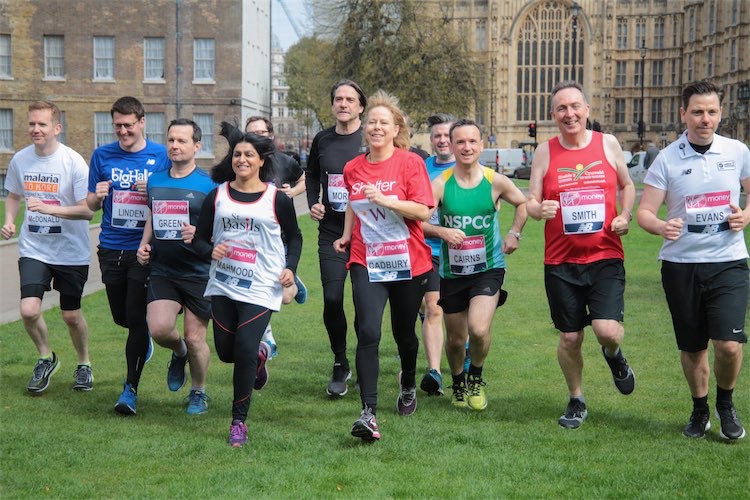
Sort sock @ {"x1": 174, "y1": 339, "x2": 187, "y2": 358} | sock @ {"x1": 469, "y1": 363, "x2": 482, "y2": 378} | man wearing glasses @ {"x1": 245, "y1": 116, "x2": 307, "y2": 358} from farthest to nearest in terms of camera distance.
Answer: man wearing glasses @ {"x1": 245, "y1": 116, "x2": 307, "y2": 358} < sock @ {"x1": 174, "y1": 339, "x2": 187, "y2": 358} < sock @ {"x1": 469, "y1": 363, "x2": 482, "y2": 378}

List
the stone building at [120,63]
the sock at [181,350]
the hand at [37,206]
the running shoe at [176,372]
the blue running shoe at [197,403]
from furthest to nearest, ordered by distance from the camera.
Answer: the stone building at [120,63] → the running shoe at [176,372] → the hand at [37,206] → the sock at [181,350] → the blue running shoe at [197,403]

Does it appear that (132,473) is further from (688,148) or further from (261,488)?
(688,148)

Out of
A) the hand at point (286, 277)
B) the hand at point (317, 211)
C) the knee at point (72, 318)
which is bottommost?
the knee at point (72, 318)

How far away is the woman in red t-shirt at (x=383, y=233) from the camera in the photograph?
284 inches

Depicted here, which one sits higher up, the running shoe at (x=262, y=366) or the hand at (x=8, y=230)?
the hand at (x=8, y=230)

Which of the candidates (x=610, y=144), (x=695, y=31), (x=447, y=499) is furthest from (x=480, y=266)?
(x=695, y=31)

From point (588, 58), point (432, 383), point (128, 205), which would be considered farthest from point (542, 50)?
point (128, 205)

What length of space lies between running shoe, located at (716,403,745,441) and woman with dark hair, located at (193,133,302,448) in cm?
299

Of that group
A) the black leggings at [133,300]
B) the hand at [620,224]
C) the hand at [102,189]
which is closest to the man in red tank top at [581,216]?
the hand at [620,224]

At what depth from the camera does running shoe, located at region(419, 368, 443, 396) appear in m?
8.52

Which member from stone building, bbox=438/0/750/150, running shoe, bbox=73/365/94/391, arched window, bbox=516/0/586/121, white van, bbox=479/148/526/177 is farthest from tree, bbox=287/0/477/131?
arched window, bbox=516/0/586/121

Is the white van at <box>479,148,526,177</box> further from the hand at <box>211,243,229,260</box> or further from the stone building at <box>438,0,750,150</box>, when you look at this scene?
the hand at <box>211,243,229,260</box>

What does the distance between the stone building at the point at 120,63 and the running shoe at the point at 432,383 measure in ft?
139

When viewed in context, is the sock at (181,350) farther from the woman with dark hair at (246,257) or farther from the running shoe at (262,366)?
the woman with dark hair at (246,257)
